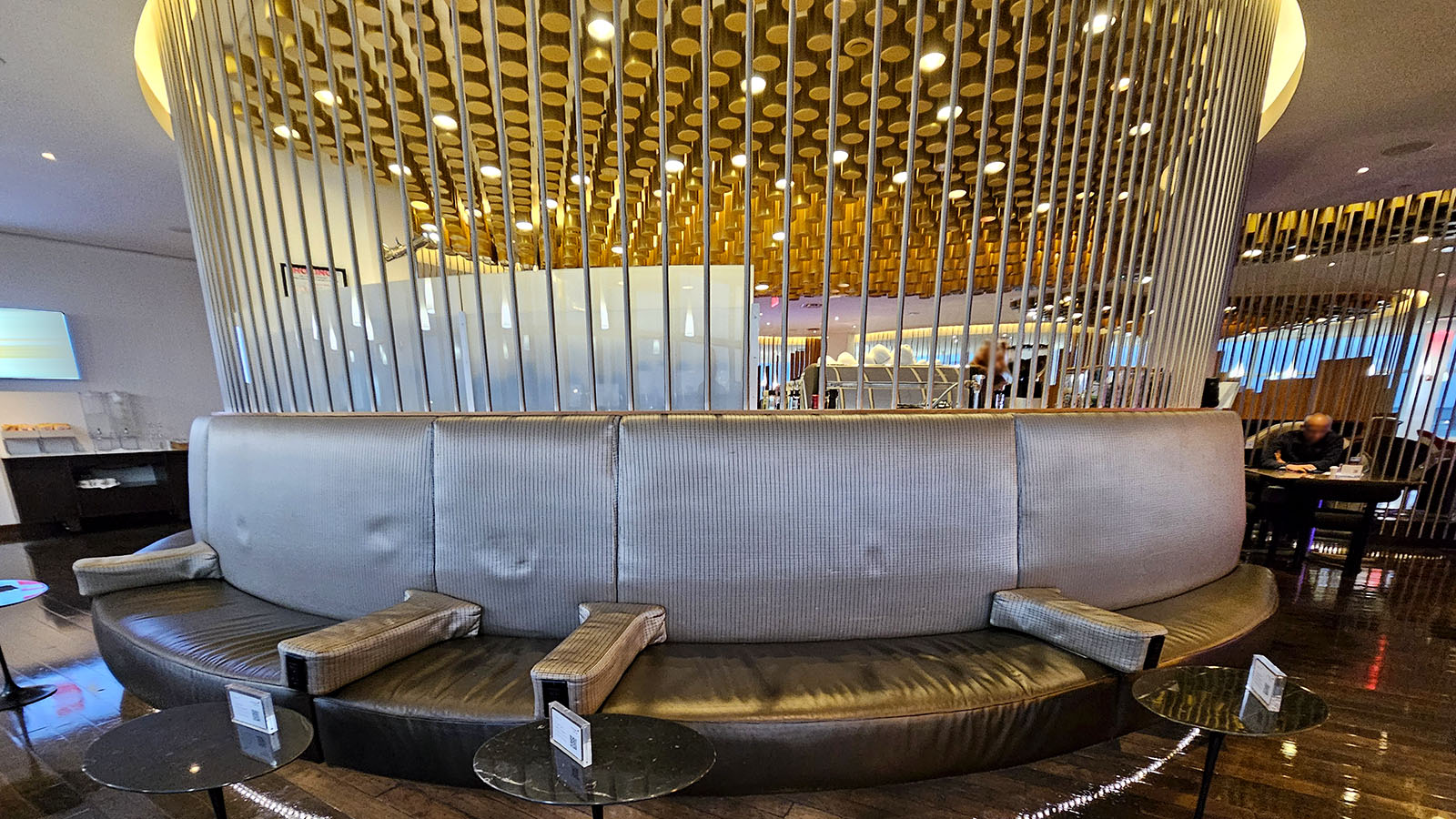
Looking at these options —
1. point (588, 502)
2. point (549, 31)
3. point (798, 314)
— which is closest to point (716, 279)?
point (588, 502)

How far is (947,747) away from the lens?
165 cm

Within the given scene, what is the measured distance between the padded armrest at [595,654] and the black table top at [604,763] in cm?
14

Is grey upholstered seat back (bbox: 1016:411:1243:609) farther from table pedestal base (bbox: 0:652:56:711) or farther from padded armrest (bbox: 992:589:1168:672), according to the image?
table pedestal base (bbox: 0:652:56:711)

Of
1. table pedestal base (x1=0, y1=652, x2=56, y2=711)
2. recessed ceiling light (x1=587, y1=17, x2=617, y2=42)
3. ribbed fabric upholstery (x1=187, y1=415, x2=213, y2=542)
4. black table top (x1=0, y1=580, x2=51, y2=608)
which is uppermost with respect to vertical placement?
recessed ceiling light (x1=587, y1=17, x2=617, y2=42)

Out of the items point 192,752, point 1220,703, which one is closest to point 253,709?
point 192,752

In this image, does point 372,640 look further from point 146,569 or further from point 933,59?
point 933,59

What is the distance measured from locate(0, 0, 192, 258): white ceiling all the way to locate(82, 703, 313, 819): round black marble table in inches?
124

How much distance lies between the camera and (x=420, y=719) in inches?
64.9

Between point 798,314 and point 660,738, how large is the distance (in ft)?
39.7

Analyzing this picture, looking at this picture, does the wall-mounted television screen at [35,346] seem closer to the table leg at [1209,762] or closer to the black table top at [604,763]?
the black table top at [604,763]

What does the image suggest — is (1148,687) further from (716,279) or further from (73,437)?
(73,437)

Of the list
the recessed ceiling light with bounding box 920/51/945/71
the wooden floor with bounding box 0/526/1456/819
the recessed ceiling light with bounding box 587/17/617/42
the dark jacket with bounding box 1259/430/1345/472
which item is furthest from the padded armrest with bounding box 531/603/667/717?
the dark jacket with bounding box 1259/430/1345/472

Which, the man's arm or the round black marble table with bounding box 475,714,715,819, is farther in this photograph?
the man's arm

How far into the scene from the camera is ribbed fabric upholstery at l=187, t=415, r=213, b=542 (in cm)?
304
